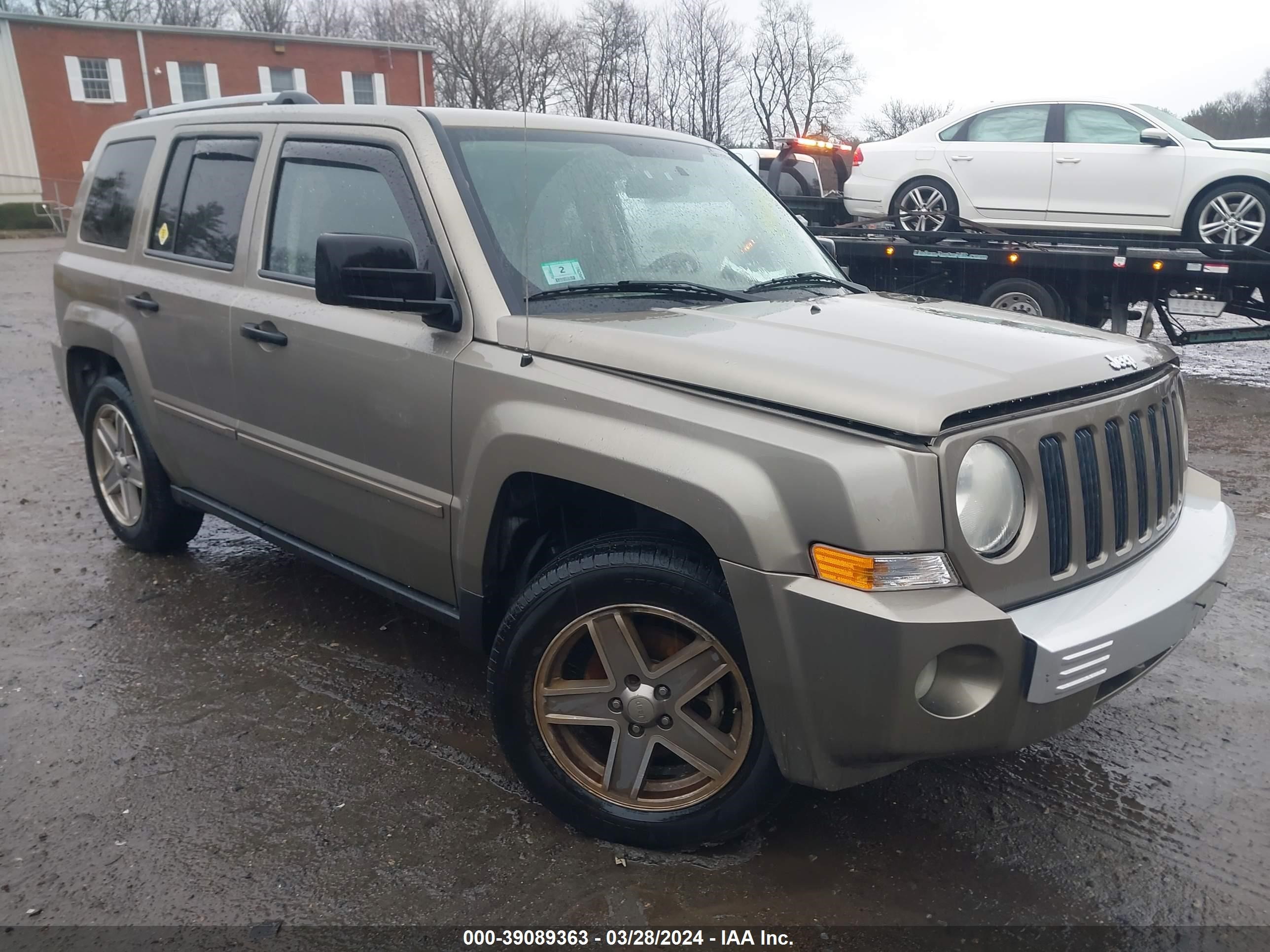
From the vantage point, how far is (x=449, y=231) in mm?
3066

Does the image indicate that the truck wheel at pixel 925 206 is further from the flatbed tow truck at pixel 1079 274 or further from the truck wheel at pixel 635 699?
the truck wheel at pixel 635 699

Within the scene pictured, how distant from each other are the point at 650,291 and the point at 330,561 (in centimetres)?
151

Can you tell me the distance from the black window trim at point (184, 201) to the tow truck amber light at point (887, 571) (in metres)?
2.74

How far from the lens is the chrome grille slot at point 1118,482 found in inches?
102

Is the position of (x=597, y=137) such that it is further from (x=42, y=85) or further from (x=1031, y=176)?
(x=42, y=85)

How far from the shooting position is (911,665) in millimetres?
2184

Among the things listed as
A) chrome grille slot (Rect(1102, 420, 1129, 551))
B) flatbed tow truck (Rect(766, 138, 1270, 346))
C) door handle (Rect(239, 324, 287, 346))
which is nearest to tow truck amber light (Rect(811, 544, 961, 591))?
chrome grille slot (Rect(1102, 420, 1129, 551))

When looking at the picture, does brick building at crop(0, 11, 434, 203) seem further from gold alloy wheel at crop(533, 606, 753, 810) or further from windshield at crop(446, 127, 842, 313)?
gold alloy wheel at crop(533, 606, 753, 810)

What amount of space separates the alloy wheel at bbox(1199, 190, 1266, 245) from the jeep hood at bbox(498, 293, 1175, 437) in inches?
283

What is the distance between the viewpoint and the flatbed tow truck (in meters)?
8.70

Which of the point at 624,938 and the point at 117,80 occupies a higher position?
the point at 117,80

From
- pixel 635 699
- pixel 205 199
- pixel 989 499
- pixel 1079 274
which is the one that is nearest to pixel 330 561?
pixel 635 699

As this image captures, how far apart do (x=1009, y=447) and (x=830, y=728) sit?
764 mm

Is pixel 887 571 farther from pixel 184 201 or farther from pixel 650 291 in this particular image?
pixel 184 201
